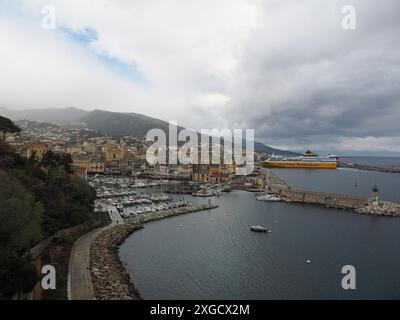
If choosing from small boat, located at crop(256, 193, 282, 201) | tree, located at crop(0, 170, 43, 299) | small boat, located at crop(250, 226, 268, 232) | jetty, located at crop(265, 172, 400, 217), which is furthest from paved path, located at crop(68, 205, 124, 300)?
jetty, located at crop(265, 172, 400, 217)

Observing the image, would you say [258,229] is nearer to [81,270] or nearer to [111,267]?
[111,267]

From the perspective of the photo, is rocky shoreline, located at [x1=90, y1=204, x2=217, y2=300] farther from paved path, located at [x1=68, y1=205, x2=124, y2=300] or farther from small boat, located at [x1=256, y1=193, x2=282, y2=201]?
small boat, located at [x1=256, y1=193, x2=282, y2=201]

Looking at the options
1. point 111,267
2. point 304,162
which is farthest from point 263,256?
point 304,162

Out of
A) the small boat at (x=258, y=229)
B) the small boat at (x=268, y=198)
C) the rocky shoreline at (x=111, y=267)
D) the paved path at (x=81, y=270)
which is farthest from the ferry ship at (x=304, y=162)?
the paved path at (x=81, y=270)

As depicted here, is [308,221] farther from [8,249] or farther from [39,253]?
[8,249]

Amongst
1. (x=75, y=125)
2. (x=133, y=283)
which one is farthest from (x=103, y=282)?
(x=75, y=125)
